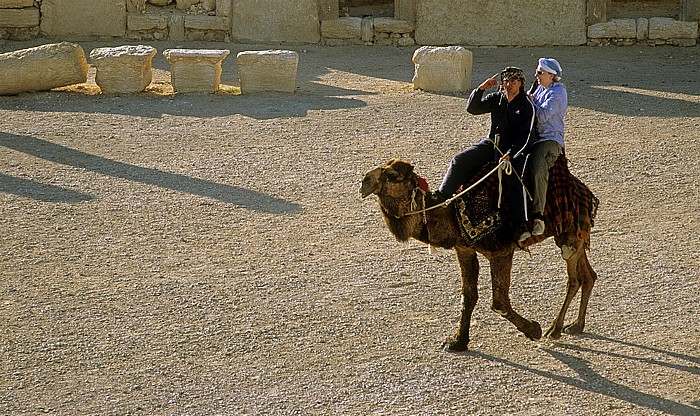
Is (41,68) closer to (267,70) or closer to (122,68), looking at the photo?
(122,68)

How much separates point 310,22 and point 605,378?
43.3ft

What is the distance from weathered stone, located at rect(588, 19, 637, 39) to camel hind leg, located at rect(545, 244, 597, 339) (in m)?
11.6

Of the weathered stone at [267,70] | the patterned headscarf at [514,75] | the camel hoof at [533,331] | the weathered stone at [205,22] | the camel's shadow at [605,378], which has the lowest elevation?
the camel's shadow at [605,378]

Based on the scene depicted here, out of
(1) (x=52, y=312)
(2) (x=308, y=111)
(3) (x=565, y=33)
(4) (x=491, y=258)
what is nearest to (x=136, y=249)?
(1) (x=52, y=312)

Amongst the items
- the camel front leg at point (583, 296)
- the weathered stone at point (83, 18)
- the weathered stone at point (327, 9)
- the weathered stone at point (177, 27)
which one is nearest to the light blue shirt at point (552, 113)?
the camel front leg at point (583, 296)

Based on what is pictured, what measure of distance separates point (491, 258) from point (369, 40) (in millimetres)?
12330

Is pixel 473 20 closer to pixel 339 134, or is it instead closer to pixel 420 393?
pixel 339 134

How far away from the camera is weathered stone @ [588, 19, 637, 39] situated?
18094 millimetres

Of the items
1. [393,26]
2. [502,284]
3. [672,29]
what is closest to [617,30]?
[672,29]

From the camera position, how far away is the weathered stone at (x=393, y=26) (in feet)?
61.3

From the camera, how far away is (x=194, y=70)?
14.9 metres

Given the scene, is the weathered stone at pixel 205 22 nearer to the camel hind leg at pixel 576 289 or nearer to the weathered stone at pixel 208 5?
the weathered stone at pixel 208 5

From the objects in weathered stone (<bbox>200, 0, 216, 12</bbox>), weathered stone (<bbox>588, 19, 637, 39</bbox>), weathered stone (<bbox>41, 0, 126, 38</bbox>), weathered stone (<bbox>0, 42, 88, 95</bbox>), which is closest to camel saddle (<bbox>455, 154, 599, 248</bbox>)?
weathered stone (<bbox>0, 42, 88, 95</bbox>)

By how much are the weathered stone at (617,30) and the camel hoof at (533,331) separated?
12.1m
